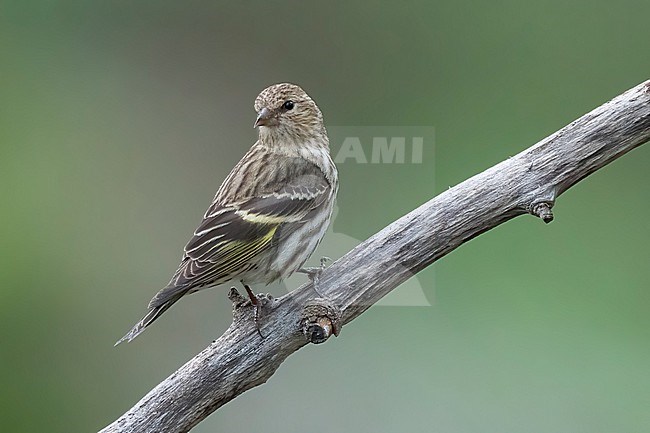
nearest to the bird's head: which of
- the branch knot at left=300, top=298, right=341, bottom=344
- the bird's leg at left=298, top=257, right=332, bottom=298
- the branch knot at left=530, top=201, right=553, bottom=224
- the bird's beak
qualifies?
the bird's beak

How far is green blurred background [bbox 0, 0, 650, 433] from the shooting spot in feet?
9.53

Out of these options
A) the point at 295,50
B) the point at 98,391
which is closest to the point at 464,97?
the point at 295,50

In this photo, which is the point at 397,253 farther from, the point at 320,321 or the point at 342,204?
the point at 342,204

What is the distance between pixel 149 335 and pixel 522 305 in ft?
3.83

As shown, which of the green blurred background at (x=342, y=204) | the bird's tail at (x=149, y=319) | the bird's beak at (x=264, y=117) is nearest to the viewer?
the bird's tail at (x=149, y=319)

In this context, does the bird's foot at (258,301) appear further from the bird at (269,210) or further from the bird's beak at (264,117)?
the bird's beak at (264,117)

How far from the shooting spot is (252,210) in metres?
2.03

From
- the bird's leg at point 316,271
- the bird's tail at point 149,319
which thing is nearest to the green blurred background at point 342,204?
the bird's leg at point 316,271

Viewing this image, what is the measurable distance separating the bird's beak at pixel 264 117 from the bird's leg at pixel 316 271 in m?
0.30

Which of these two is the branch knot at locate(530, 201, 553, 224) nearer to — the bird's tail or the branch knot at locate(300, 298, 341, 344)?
the branch knot at locate(300, 298, 341, 344)

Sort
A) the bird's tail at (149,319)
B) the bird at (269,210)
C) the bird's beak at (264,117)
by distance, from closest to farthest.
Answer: the bird's tail at (149,319), the bird at (269,210), the bird's beak at (264,117)

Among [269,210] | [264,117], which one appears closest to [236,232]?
[269,210]

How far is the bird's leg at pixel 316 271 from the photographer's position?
1.93 m

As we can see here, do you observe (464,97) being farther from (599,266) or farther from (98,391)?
(98,391)
